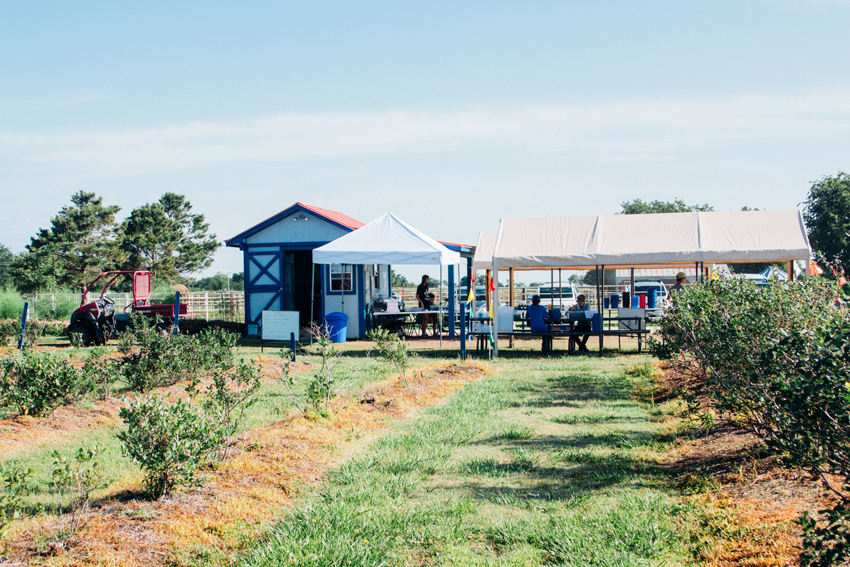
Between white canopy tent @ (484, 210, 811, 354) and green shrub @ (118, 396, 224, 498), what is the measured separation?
9.61 m

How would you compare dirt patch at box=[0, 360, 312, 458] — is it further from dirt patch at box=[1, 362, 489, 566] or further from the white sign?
the white sign

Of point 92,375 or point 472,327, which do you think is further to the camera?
point 472,327

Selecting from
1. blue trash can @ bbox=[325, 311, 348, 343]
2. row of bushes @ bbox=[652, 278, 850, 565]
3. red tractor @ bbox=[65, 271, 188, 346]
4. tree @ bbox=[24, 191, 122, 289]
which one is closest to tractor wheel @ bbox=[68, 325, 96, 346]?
red tractor @ bbox=[65, 271, 188, 346]

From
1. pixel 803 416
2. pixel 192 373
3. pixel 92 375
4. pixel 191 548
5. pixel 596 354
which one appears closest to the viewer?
pixel 803 416

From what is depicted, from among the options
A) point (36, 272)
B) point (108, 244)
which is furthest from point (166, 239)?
point (36, 272)

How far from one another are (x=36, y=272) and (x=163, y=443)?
1413 inches

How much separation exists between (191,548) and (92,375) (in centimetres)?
543

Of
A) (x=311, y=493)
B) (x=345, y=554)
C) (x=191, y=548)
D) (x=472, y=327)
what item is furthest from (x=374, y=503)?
(x=472, y=327)

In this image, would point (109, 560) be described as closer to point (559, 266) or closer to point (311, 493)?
point (311, 493)

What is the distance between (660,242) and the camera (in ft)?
47.3

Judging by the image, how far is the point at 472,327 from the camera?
14.7 meters

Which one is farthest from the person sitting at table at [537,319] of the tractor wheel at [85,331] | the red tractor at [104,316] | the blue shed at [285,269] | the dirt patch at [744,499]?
the tractor wheel at [85,331]

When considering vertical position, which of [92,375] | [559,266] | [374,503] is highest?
[559,266]

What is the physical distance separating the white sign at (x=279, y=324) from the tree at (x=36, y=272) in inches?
1011
